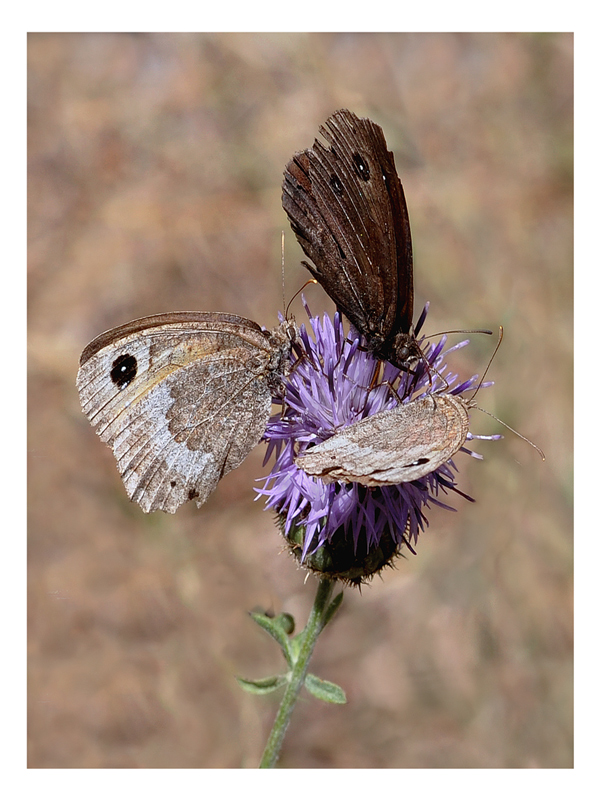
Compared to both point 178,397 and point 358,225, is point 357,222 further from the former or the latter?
point 178,397

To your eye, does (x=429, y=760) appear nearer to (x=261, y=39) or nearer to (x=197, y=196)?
(x=197, y=196)

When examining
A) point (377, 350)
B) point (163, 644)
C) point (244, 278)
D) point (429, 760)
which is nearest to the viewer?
point (377, 350)

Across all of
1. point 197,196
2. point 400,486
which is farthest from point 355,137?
point 197,196

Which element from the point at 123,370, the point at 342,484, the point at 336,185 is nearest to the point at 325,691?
the point at 342,484

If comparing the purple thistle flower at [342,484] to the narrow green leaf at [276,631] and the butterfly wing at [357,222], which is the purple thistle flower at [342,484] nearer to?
the butterfly wing at [357,222]

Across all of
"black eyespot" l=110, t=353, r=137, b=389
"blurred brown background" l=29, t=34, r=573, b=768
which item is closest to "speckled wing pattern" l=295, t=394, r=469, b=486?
"black eyespot" l=110, t=353, r=137, b=389

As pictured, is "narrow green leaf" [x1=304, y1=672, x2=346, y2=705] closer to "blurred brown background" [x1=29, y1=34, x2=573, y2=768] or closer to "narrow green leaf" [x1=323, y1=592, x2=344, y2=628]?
"narrow green leaf" [x1=323, y1=592, x2=344, y2=628]

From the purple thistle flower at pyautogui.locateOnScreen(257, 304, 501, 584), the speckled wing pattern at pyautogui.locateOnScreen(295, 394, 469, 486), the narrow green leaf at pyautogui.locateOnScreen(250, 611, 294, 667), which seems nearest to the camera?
the speckled wing pattern at pyautogui.locateOnScreen(295, 394, 469, 486)
